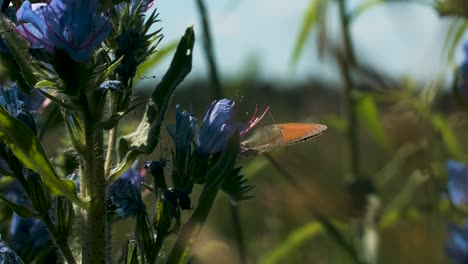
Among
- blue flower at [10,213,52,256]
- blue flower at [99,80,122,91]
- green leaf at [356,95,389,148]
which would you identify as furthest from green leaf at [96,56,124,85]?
green leaf at [356,95,389,148]

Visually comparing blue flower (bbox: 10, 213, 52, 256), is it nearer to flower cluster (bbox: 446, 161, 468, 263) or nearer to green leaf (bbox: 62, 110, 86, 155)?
green leaf (bbox: 62, 110, 86, 155)

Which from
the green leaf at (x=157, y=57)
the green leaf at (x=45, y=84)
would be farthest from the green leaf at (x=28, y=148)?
the green leaf at (x=157, y=57)

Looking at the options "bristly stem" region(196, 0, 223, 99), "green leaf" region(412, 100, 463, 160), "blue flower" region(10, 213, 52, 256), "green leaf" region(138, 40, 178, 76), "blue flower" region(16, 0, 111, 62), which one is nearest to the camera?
"blue flower" region(16, 0, 111, 62)

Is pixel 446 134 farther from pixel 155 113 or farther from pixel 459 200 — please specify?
pixel 155 113

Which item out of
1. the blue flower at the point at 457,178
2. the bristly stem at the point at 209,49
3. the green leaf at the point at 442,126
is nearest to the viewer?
the bristly stem at the point at 209,49

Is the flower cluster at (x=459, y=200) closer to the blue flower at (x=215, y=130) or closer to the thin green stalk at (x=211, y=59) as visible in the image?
the thin green stalk at (x=211, y=59)
